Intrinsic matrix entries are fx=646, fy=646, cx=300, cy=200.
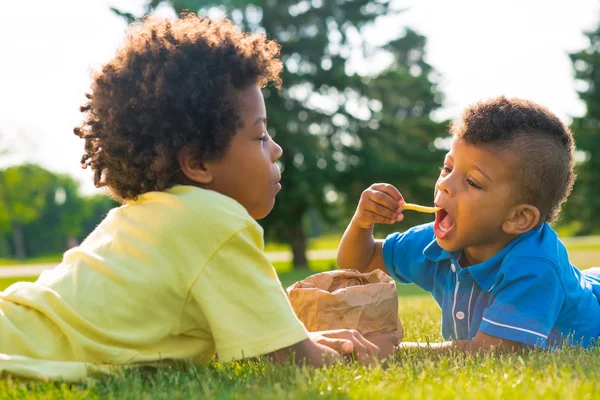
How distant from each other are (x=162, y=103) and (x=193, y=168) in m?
0.27

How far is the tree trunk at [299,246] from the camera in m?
19.2

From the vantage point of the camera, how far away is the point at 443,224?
3.04 m

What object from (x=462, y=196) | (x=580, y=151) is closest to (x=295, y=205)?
(x=462, y=196)

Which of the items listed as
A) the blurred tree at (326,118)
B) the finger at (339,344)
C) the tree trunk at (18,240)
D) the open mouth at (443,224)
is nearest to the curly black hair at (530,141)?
the open mouth at (443,224)

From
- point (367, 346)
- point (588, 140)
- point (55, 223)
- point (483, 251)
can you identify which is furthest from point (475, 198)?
point (55, 223)

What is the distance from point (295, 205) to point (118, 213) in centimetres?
1551

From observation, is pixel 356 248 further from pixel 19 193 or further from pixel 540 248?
pixel 19 193

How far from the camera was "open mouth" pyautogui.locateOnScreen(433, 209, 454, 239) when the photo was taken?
118 inches

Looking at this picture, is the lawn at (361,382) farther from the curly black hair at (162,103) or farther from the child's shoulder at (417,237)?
the child's shoulder at (417,237)

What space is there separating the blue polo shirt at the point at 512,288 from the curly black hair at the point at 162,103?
1.34 m

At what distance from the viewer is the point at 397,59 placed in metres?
25.3

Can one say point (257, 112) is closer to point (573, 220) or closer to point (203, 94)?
point (203, 94)

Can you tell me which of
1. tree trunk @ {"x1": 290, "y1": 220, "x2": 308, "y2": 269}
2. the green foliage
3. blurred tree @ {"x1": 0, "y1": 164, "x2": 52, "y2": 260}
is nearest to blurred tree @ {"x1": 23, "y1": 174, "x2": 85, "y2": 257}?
the green foliage

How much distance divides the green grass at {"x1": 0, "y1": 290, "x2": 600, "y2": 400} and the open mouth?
2.30 ft
